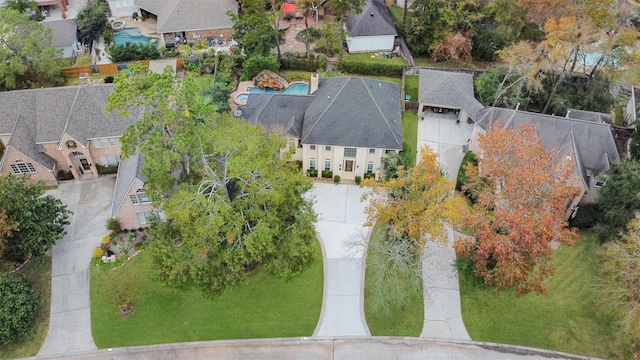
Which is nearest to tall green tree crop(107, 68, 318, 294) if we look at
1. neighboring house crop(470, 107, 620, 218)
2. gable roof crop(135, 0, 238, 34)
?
neighboring house crop(470, 107, 620, 218)

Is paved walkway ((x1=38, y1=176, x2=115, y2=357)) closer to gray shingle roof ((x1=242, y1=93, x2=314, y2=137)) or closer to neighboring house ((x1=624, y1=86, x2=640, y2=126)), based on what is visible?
gray shingle roof ((x1=242, y1=93, x2=314, y2=137))

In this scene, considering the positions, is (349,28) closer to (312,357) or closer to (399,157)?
(399,157)

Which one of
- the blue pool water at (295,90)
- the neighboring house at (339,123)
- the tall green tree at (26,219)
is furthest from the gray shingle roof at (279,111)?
the tall green tree at (26,219)

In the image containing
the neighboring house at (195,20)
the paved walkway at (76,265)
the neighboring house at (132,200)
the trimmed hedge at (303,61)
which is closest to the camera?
the paved walkway at (76,265)

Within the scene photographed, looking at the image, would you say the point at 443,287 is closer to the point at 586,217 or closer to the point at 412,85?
the point at 586,217

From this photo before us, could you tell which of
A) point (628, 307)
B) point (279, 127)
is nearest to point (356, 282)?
point (279, 127)

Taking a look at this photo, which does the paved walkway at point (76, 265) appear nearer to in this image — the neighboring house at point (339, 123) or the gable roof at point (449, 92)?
the neighboring house at point (339, 123)

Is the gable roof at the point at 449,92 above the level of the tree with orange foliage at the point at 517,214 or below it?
above

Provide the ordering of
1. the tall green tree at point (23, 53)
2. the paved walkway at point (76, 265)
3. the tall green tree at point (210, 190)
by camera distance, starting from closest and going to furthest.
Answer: the tall green tree at point (210, 190) < the paved walkway at point (76, 265) < the tall green tree at point (23, 53)
